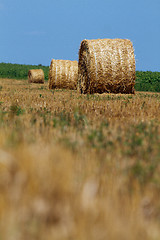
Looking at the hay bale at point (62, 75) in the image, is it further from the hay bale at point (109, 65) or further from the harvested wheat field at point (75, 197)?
the harvested wheat field at point (75, 197)

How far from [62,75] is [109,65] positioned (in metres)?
5.72

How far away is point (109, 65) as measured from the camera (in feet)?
37.0

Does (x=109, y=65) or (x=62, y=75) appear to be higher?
(x=62, y=75)

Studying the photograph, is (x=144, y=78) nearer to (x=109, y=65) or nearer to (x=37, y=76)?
(x=37, y=76)

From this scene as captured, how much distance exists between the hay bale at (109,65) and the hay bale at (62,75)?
184 inches

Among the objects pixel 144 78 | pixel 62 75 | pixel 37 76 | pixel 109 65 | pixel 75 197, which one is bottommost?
pixel 75 197

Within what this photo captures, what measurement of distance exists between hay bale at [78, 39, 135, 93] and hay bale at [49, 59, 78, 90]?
4.68 meters

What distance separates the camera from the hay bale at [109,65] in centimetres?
1123

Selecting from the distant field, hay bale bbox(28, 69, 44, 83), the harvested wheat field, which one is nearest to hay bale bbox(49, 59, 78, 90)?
hay bale bbox(28, 69, 44, 83)

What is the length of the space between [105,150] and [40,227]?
1.91m

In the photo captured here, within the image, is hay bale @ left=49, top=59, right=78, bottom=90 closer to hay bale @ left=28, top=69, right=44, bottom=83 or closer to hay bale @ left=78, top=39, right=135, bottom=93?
hay bale @ left=78, top=39, right=135, bottom=93

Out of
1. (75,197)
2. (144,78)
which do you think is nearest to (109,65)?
(75,197)

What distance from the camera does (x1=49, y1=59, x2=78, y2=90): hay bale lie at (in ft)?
54.1

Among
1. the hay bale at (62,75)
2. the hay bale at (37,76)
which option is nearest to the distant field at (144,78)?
the hay bale at (37,76)
